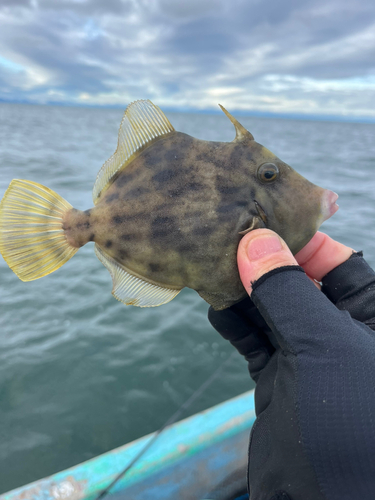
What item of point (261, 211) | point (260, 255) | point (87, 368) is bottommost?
point (87, 368)

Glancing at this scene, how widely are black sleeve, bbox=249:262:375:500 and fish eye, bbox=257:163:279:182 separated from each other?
0.54 metres

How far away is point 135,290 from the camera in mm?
2047

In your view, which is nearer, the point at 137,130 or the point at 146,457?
the point at 137,130

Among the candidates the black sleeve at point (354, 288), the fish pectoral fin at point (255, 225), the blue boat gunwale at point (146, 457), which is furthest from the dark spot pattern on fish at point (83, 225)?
the blue boat gunwale at point (146, 457)

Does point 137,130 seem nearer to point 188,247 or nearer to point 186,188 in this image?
point 186,188

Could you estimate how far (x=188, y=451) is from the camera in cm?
291

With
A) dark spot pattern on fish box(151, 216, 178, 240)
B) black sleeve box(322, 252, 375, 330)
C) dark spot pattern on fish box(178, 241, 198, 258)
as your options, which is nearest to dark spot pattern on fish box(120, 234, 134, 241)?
dark spot pattern on fish box(151, 216, 178, 240)

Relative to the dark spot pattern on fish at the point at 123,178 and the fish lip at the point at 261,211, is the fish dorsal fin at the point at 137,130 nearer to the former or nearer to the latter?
the dark spot pattern on fish at the point at 123,178

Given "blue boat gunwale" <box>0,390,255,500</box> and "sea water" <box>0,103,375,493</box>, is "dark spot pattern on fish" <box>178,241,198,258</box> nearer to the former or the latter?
"blue boat gunwale" <box>0,390,255,500</box>

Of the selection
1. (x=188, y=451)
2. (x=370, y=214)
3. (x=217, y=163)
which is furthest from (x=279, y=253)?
(x=370, y=214)

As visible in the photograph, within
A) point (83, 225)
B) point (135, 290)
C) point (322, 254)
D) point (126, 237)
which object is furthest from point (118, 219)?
point (322, 254)

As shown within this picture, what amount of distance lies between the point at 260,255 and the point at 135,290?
809 millimetres

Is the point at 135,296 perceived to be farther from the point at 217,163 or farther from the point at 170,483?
the point at 170,483

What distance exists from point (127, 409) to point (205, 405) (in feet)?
3.31
